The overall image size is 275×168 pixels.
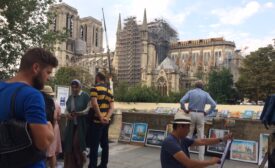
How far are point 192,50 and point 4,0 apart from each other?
98.6 meters

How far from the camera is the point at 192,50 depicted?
108 metres

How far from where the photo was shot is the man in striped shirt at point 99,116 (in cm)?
652

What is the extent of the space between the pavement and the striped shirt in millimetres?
1628

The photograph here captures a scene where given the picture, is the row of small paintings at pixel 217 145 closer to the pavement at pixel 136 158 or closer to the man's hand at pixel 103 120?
the pavement at pixel 136 158

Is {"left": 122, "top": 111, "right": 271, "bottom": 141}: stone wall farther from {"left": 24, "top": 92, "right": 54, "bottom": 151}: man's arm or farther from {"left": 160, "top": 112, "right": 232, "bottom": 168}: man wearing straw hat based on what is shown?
{"left": 24, "top": 92, "right": 54, "bottom": 151}: man's arm

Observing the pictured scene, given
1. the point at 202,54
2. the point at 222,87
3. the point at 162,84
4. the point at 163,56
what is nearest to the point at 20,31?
the point at 222,87

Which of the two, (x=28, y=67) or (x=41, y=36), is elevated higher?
(x=41, y=36)

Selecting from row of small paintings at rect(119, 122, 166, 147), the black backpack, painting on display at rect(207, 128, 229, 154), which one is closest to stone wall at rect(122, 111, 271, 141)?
painting on display at rect(207, 128, 229, 154)

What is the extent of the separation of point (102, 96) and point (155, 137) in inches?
182

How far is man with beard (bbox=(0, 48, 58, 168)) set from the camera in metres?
2.39

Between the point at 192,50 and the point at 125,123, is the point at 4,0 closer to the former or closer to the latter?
the point at 125,123

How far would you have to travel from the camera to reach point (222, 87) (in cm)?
6238

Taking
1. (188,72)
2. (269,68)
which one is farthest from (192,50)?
(269,68)

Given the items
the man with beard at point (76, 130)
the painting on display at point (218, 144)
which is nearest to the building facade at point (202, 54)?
the painting on display at point (218, 144)
